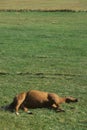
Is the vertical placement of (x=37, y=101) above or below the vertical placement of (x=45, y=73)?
above

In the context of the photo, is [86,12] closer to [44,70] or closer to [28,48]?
[28,48]

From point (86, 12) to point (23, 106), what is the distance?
134ft

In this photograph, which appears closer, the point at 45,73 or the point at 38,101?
the point at 38,101

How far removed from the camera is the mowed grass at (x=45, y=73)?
845 centimetres

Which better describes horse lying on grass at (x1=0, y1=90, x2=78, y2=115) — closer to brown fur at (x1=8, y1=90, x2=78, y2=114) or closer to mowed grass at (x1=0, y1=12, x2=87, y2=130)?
brown fur at (x1=8, y1=90, x2=78, y2=114)

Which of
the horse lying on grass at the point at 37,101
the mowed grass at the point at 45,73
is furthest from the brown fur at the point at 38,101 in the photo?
the mowed grass at the point at 45,73

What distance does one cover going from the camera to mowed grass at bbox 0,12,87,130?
8445 millimetres

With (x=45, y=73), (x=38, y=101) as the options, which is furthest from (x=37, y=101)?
(x=45, y=73)

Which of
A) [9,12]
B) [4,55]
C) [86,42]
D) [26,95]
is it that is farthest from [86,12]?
[26,95]

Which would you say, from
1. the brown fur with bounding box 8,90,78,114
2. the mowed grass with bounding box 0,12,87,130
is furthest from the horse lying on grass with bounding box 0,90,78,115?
the mowed grass with bounding box 0,12,87,130

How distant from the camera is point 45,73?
1407 centimetres

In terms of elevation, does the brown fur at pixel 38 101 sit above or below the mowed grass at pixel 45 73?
above

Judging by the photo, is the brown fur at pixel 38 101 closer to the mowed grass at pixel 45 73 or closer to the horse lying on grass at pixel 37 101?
the horse lying on grass at pixel 37 101

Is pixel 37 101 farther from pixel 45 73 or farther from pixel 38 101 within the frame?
pixel 45 73
